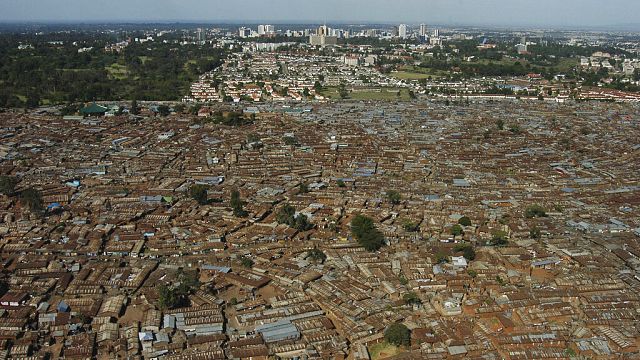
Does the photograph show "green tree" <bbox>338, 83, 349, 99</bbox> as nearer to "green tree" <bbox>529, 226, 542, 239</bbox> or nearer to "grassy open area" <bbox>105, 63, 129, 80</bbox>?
"grassy open area" <bbox>105, 63, 129, 80</bbox>

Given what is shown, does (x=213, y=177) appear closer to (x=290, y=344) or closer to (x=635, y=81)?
(x=290, y=344)

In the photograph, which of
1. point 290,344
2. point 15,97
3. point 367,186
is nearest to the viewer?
point 290,344

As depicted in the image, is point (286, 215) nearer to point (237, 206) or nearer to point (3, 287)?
point (237, 206)

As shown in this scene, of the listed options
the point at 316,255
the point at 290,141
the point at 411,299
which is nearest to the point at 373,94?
the point at 290,141

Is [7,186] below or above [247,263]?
above

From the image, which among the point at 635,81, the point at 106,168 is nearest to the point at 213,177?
the point at 106,168

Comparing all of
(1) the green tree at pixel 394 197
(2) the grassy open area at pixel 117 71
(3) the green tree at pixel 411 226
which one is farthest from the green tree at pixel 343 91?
(3) the green tree at pixel 411 226
